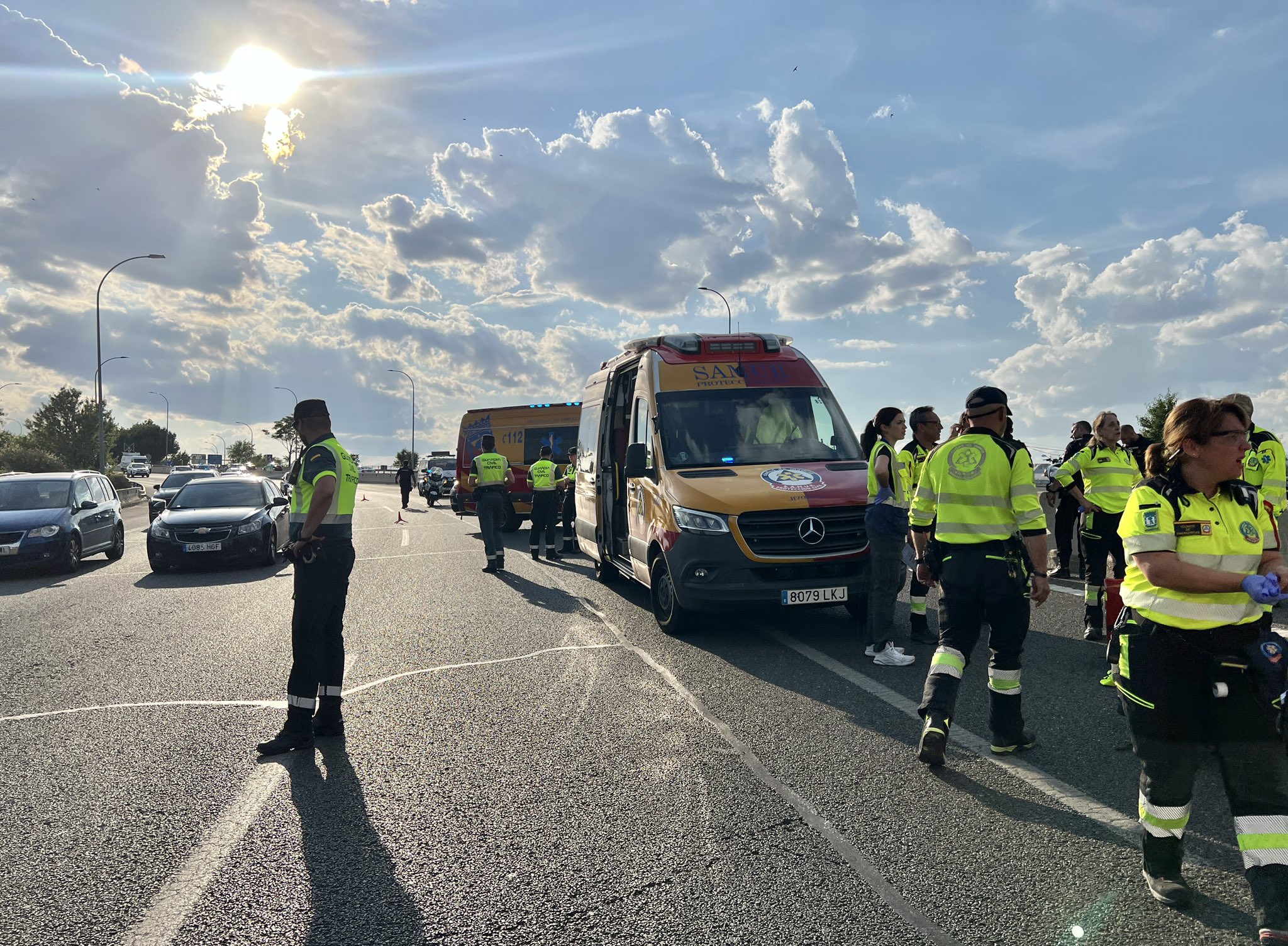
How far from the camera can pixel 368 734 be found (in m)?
5.48

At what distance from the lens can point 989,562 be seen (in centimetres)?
471

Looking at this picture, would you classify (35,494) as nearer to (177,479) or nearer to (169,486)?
(169,486)

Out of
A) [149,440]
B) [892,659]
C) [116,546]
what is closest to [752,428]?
[892,659]

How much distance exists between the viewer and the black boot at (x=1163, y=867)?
3.20 metres

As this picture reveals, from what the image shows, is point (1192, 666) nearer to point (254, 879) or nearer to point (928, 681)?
point (928, 681)

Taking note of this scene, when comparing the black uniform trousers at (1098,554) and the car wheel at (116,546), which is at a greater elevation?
the black uniform trousers at (1098,554)

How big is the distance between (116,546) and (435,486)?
23.6 meters

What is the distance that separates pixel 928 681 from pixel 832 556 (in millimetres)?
2996

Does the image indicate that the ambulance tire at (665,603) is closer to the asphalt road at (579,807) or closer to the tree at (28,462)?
the asphalt road at (579,807)

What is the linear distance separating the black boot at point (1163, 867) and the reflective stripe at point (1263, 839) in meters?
0.24

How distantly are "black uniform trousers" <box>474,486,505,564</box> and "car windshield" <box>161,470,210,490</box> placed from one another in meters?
19.8

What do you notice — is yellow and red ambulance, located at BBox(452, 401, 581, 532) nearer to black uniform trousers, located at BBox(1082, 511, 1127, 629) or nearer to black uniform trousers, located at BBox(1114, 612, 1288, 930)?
black uniform trousers, located at BBox(1082, 511, 1127, 629)

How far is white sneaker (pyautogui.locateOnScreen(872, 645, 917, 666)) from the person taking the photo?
687 cm

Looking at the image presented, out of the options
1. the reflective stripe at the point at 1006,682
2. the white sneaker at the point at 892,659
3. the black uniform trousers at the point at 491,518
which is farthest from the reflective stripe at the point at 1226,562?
the black uniform trousers at the point at 491,518
